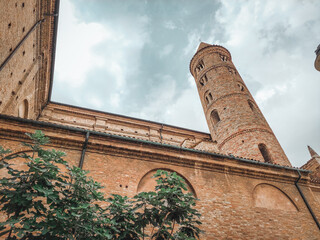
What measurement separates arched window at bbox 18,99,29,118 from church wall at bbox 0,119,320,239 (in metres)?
5.08

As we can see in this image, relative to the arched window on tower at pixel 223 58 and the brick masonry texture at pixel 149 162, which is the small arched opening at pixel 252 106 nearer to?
the brick masonry texture at pixel 149 162

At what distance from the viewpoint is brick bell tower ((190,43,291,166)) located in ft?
41.1

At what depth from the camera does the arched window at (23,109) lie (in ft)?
34.1

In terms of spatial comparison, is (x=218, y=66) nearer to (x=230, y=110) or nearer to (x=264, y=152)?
(x=230, y=110)

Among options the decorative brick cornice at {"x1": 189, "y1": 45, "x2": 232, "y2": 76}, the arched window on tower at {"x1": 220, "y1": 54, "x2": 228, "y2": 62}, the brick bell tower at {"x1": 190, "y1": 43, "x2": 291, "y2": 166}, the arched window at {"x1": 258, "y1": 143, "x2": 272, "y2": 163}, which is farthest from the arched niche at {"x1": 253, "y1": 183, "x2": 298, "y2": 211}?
the decorative brick cornice at {"x1": 189, "y1": 45, "x2": 232, "y2": 76}

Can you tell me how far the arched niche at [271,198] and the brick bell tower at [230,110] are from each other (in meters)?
3.98

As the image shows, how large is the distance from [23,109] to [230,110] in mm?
11844

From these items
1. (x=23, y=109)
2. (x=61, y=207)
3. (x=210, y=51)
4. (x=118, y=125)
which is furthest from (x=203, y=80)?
(x=61, y=207)

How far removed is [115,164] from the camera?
6309 millimetres

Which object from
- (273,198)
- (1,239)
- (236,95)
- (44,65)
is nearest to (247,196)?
(273,198)

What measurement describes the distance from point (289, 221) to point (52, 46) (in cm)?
1228

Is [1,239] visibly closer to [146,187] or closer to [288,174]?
[146,187]

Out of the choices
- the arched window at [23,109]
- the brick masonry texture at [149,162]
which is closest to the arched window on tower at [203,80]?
the brick masonry texture at [149,162]

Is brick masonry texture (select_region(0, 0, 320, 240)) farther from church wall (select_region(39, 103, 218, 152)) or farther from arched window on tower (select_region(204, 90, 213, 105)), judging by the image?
arched window on tower (select_region(204, 90, 213, 105))
